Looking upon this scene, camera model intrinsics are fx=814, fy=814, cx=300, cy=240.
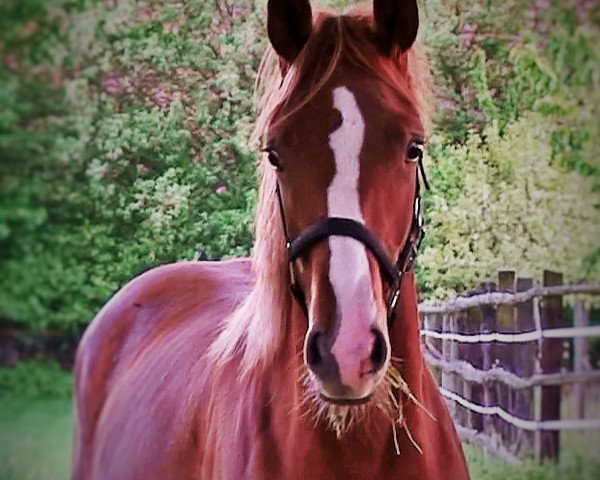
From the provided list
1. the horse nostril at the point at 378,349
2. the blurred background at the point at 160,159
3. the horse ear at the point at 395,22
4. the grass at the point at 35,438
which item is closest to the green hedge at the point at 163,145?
the blurred background at the point at 160,159

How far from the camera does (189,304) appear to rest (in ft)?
3.60

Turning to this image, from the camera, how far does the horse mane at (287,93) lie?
2.52 feet

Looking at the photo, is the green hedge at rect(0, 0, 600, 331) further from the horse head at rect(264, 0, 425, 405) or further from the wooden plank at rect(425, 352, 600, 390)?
the horse head at rect(264, 0, 425, 405)

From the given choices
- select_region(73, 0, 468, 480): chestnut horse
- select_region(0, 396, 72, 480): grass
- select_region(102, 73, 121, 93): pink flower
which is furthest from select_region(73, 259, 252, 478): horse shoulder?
select_region(102, 73, 121, 93): pink flower

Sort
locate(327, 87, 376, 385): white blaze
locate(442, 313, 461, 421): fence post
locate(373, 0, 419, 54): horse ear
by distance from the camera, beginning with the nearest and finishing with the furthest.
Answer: locate(327, 87, 376, 385): white blaze, locate(373, 0, 419, 54): horse ear, locate(442, 313, 461, 421): fence post

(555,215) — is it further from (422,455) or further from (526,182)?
(422,455)

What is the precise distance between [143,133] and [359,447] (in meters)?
0.49

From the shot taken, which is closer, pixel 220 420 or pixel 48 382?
pixel 220 420

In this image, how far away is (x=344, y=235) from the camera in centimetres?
71

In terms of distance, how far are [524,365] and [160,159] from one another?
1.79ft

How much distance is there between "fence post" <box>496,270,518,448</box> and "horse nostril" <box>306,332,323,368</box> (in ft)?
1.41

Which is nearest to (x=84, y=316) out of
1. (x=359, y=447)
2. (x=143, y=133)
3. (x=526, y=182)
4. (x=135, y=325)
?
(x=135, y=325)

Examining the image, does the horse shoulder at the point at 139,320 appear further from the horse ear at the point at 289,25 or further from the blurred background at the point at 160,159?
the horse ear at the point at 289,25

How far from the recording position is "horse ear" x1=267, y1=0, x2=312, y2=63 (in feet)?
2.61
